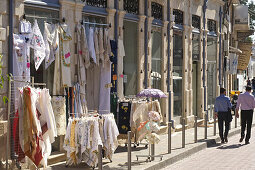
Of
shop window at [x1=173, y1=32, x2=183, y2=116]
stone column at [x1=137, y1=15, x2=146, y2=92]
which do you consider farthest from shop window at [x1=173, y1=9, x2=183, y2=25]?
stone column at [x1=137, y1=15, x2=146, y2=92]

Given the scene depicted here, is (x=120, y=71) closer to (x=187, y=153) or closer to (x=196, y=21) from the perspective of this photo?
(x=187, y=153)

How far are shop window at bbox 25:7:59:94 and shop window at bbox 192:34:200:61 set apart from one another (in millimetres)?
10856

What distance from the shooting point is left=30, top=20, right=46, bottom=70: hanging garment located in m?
11.7

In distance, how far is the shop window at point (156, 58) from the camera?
1861cm

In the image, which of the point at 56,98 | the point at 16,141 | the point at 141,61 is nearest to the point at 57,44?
the point at 56,98

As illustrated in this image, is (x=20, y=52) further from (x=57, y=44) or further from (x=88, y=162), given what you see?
(x=88, y=162)

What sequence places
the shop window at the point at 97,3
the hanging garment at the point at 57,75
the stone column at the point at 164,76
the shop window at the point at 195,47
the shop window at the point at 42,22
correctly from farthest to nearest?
the shop window at the point at 195,47 → the stone column at the point at 164,76 → the shop window at the point at 97,3 → the hanging garment at the point at 57,75 → the shop window at the point at 42,22

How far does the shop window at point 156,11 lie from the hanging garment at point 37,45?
7.12 metres

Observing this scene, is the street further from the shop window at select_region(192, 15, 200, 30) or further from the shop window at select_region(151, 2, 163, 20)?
the shop window at select_region(192, 15, 200, 30)

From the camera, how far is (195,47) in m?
23.1

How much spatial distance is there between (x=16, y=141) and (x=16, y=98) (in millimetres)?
867

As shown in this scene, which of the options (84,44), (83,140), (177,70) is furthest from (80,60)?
(177,70)

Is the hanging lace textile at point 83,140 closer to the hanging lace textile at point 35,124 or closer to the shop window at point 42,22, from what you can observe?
the hanging lace textile at point 35,124

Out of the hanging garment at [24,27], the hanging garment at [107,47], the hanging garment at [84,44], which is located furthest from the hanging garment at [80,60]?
the hanging garment at [24,27]
